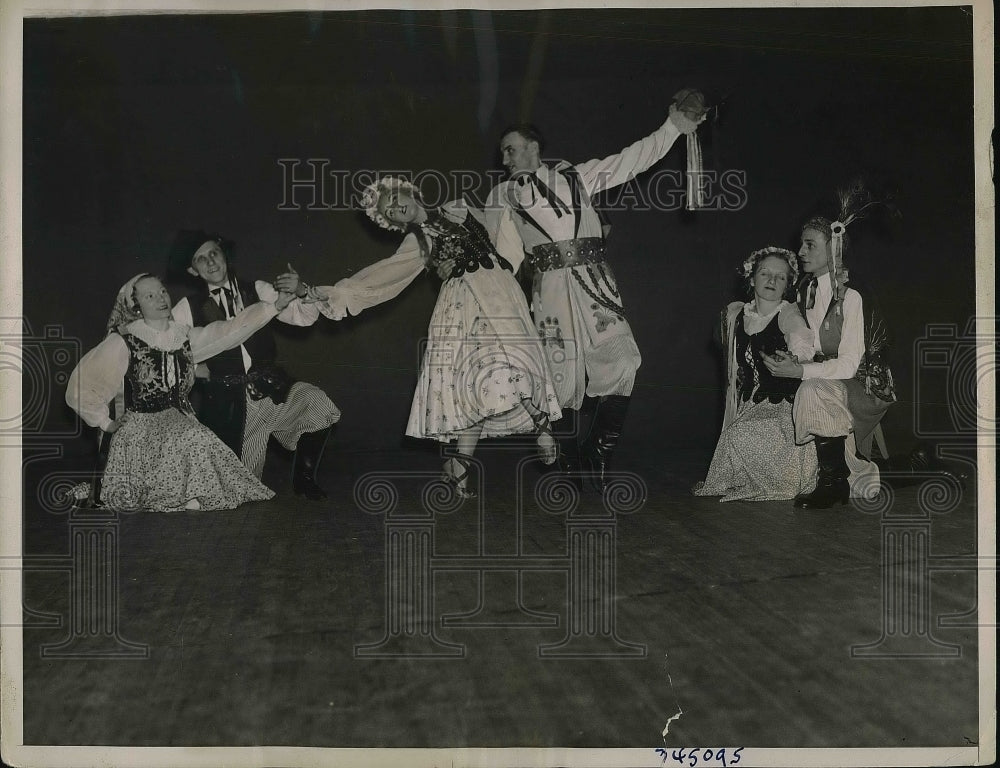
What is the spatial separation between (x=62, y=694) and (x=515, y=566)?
1.26 m

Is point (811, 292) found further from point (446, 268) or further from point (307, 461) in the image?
point (307, 461)

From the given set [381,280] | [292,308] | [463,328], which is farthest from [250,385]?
[463,328]

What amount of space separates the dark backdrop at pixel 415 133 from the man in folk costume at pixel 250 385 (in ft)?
0.24

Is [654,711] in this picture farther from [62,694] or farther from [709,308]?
[709,308]

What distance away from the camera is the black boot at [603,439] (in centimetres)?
365

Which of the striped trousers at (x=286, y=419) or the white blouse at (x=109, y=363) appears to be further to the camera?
the striped trousers at (x=286, y=419)

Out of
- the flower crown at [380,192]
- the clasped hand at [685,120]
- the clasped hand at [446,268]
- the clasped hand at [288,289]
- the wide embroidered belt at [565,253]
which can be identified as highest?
the clasped hand at [685,120]

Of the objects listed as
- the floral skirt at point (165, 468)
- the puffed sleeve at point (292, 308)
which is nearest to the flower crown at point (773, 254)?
the puffed sleeve at point (292, 308)

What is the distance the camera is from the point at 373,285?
3.77 meters

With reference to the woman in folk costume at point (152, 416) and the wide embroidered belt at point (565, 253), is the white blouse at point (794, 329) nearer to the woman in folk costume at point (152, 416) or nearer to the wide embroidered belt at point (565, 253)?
the wide embroidered belt at point (565, 253)

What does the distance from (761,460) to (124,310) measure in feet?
8.51

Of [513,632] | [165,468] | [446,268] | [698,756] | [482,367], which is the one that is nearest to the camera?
[698,756]

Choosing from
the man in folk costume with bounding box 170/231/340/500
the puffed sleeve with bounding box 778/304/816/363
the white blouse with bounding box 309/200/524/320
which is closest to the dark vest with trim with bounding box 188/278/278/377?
the man in folk costume with bounding box 170/231/340/500

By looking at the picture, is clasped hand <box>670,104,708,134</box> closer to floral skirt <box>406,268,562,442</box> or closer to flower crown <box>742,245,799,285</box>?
flower crown <box>742,245,799,285</box>
